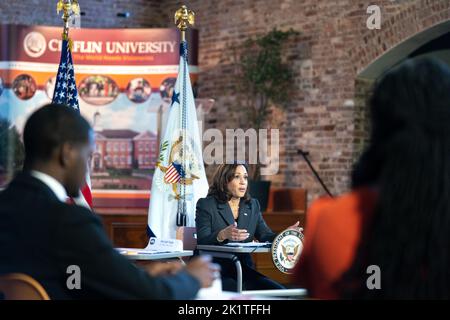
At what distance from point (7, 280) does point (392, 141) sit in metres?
1.10

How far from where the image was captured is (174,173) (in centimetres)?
698

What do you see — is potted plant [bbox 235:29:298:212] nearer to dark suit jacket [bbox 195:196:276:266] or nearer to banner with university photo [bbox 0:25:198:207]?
banner with university photo [bbox 0:25:198:207]

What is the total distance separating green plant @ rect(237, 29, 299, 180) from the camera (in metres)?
9.80

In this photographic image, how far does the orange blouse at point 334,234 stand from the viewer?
5.48 ft

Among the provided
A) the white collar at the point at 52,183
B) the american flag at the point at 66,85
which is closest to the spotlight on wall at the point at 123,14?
the american flag at the point at 66,85

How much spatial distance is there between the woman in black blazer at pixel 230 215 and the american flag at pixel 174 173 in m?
0.99

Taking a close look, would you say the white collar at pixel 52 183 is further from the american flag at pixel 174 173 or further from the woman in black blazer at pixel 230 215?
the american flag at pixel 174 173

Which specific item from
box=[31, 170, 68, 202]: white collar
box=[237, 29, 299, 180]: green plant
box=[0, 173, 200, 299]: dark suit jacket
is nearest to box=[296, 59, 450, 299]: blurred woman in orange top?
box=[0, 173, 200, 299]: dark suit jacket

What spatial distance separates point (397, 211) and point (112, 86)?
8249 mm

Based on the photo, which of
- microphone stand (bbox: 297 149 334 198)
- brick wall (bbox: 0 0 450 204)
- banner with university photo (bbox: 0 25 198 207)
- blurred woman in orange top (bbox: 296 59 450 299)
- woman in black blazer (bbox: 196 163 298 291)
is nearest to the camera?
blurred woman in orange top (bbox: 296 59 450 299)

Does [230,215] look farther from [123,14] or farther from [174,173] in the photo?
[123,14]

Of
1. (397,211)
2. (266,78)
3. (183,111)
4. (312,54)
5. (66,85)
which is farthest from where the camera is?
(266,78)

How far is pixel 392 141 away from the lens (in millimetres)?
1667

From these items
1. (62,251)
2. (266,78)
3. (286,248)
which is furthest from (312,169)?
(62,251)
